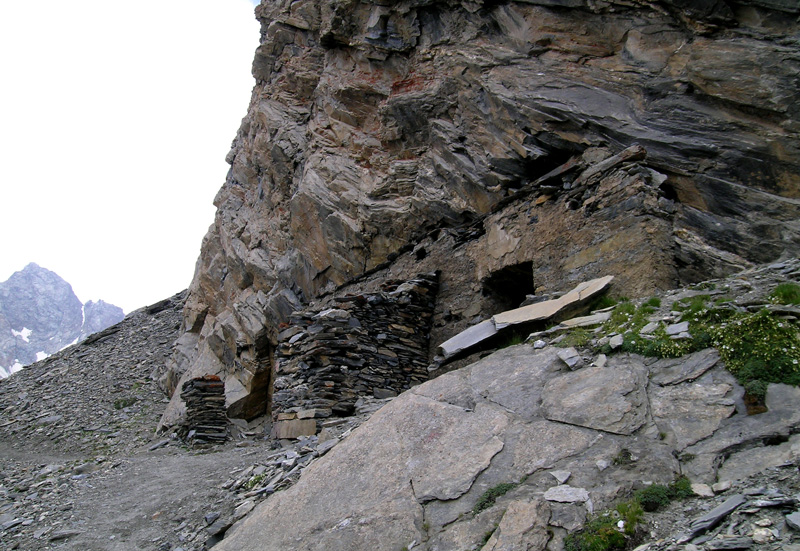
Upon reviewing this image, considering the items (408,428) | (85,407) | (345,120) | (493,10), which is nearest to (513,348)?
(408,428)

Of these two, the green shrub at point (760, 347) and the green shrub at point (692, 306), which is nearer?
the green shrub at point (760, 347)

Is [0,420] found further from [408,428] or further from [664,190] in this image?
[664,190]

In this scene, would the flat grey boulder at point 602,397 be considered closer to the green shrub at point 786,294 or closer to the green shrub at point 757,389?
the green shrub at point 757,389

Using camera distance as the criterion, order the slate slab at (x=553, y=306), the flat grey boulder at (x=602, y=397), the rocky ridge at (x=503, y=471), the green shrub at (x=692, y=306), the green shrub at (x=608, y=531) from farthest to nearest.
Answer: the slate slab at (x=553, y=306)
the green shrub at (x=692, y=306)
the flat grey boulder at (x=602, y=397)
the rocky ridge at (x=503, y=471)
the green shrub at (x=608, y=531)

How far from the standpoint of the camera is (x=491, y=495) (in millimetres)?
4562

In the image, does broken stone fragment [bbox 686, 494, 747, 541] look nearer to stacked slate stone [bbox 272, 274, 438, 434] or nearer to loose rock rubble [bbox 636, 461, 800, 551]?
loose rock rubble [bbox 636, 461, 800, 551]

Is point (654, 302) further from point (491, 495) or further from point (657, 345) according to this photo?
point (491, 495)

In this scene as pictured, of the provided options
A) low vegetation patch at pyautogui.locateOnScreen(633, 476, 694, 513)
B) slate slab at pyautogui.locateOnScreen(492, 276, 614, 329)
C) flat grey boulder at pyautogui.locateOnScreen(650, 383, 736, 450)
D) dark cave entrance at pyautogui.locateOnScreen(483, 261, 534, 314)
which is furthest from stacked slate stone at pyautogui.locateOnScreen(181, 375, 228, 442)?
low vegetation patch at pyautogui.locateOnScreen(633, 476, 694, 513)

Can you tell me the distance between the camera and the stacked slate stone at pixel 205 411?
14.3m

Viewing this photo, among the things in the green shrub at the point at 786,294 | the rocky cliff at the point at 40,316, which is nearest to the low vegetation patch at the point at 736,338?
the green shrub at the point at 786,294

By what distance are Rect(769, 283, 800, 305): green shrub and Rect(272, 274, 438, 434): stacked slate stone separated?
7362 mm

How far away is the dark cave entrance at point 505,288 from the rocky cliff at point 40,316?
143 m

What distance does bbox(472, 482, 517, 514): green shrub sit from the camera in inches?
177

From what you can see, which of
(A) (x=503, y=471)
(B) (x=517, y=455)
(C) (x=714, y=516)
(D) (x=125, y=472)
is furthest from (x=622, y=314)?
(D) (x=125, y=472)
